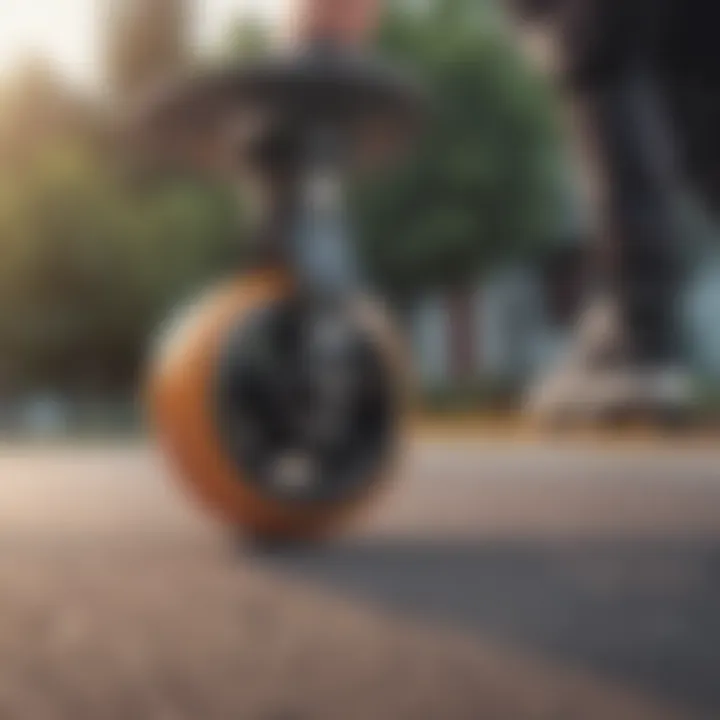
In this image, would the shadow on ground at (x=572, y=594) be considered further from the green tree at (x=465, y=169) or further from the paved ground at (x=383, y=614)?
the green tree at (x=465, y=169)

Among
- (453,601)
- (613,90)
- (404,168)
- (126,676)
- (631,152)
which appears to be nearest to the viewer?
(126,676)

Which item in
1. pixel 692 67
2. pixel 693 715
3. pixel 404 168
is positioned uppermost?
pixel 404 168

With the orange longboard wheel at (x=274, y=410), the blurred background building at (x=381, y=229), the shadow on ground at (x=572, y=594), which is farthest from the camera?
the blurred background building at (x=381, y=229)

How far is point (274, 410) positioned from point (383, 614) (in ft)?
2.22

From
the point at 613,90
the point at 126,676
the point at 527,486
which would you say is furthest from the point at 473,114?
the point at 126,676

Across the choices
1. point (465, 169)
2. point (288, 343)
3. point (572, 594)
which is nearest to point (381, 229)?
point (465, 169)

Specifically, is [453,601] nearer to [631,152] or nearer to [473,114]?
[631,152]

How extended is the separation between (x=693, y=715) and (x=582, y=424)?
4034mm

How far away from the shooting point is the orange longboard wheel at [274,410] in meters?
2.27

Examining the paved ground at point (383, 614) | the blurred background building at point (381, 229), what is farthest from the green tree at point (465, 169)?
the paved ground at point (383, 614)

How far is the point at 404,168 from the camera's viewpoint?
8.00m

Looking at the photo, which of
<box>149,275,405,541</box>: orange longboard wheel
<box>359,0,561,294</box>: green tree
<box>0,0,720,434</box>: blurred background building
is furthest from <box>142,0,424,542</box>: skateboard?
<box>359,0,561,294</box>: green tree

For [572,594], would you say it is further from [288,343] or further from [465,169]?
[465,169]

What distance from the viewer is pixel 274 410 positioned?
7.61 ft
